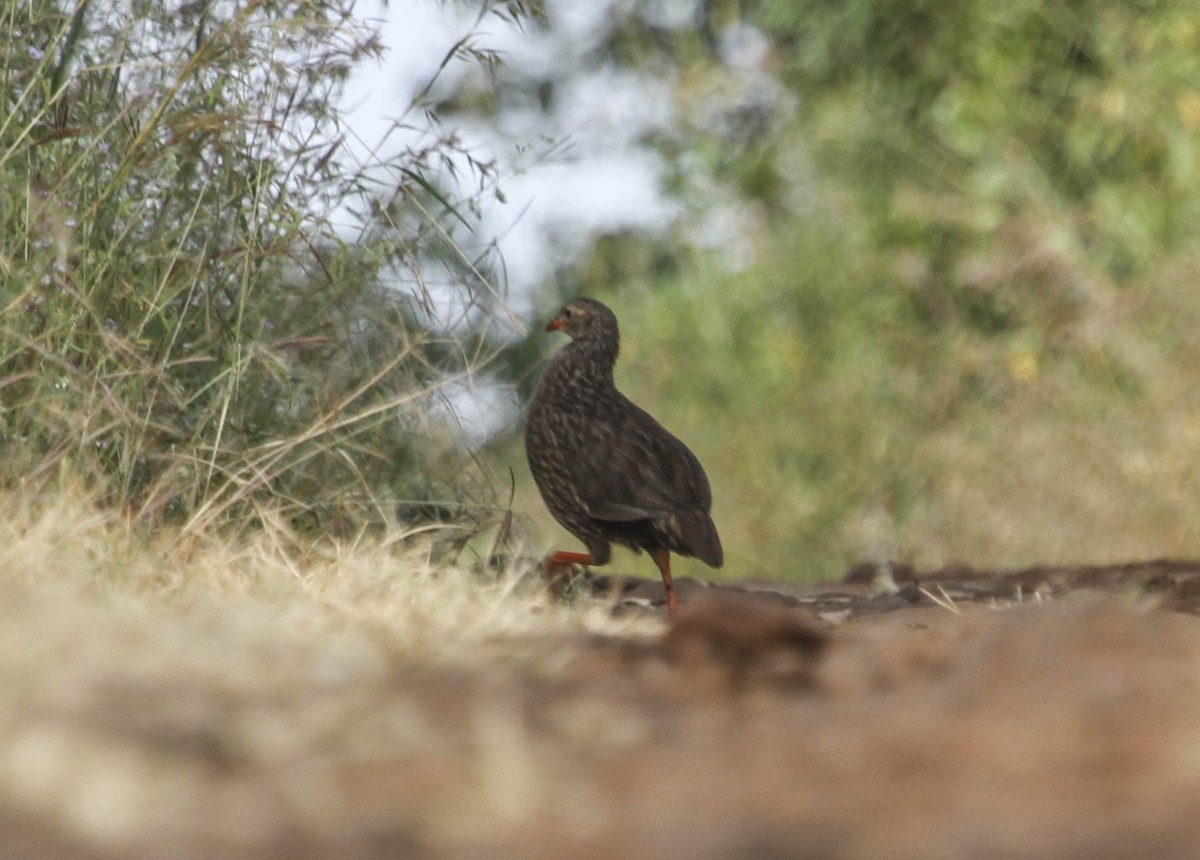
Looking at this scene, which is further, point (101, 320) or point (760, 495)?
point (760, 495)

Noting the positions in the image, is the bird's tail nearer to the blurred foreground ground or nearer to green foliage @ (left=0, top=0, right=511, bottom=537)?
green foliage @ (left=0, top=0, right=511, bottom=537)

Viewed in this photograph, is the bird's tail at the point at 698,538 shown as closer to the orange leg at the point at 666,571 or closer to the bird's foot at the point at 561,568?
the orange leg at the point at 666,571

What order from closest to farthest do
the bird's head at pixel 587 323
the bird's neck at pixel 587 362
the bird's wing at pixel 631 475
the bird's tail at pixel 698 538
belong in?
the bird's tail at pixel 698 538 < the bird's wing at pixel 631 475 < the bird's neck at pixel 587 362 < the bird's head at pixel 587 323

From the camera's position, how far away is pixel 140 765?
1700 mm

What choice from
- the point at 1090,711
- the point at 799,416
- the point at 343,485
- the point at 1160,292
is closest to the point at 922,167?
the point at 799,416

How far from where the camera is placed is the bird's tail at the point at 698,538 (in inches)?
187

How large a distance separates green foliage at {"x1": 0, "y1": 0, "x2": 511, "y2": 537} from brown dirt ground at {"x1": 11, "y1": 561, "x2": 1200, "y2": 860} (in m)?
1.76

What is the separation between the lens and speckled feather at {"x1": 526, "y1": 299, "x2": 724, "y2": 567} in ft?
15.9

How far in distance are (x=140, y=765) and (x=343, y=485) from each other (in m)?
2.83

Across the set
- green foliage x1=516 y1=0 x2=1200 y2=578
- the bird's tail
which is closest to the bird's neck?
the bird's tail

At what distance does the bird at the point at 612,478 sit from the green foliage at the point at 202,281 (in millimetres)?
338

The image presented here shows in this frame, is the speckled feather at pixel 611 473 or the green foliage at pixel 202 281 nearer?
the green foliage at pixel 202 281

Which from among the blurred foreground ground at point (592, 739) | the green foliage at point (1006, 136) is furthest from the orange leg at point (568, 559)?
the green foliage at point (1006, 136)

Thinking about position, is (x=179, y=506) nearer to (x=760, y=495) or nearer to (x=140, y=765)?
(x=140, y=765)
